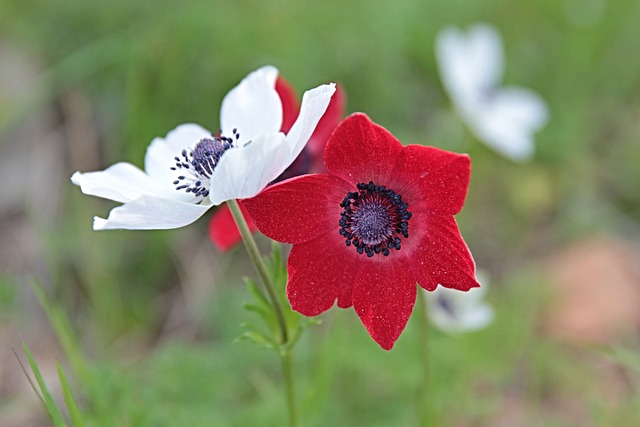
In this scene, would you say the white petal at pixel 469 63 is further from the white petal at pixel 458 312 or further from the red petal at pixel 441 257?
the red petal at pixel 441 257

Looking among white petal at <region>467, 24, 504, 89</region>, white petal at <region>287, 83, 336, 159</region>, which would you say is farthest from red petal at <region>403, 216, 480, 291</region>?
white petal at <region>467, 24, 504, 89</region>

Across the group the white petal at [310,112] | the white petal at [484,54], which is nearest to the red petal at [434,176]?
the white petal at [310,112]

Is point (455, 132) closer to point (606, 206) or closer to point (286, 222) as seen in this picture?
point (606, 206)

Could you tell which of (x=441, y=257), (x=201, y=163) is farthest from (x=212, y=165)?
(x=441, y=257)

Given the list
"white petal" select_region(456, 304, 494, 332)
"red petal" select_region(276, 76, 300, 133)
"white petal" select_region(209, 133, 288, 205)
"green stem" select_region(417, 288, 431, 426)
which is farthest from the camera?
"white petal" select_region(456, 304, 494, 332)

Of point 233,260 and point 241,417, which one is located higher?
point 241,417

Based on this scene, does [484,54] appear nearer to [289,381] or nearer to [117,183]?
[289,381]

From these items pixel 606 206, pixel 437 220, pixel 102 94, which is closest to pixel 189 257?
pixel 102 94

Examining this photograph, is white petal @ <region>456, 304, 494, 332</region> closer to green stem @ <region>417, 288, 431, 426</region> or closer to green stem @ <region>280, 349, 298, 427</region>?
green stem @ <region>417, 288, 431, 426</region>
